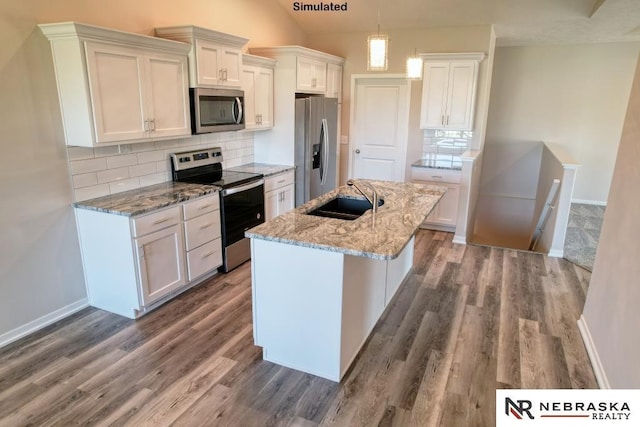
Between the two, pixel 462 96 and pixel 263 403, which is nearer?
pixel 263 403

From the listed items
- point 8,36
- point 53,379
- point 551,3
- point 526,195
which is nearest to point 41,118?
point 8,36

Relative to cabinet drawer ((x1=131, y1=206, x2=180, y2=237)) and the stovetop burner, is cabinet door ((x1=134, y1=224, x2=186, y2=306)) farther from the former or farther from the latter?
the stovetop burner

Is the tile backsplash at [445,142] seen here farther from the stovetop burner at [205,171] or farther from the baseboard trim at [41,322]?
the baseboard trim at [41,322]

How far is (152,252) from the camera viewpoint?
3199mm

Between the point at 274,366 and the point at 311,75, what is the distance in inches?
147

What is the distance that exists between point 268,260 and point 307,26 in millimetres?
4491

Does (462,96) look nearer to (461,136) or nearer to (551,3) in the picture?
(461,136)

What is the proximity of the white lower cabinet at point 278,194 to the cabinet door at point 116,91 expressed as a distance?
5.21ft

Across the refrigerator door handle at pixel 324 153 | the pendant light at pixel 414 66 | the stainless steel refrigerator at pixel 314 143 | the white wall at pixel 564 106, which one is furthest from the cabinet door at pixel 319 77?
the white wall at pixel 564 106

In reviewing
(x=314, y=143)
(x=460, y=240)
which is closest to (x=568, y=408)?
(x=460, y=240)

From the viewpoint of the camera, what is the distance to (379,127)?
609 centimetres

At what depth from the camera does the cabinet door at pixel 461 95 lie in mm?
5146

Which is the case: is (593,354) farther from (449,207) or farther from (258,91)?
(258,91)

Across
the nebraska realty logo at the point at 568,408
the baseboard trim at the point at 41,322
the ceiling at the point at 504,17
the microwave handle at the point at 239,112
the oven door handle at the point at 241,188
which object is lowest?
the baseboard trim at the point at 41,322
